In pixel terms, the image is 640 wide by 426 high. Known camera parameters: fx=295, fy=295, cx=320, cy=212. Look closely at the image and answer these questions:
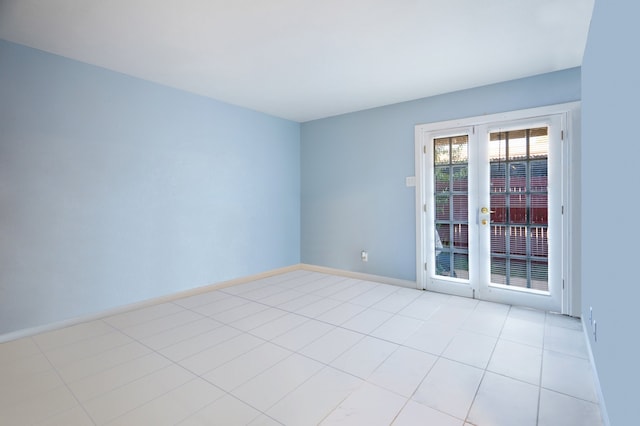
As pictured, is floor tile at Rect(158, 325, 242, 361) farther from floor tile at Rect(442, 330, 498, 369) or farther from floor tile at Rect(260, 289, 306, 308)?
floor tile at Rect(442, 330, 498, 369)

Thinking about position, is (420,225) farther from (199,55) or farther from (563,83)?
(199,55)

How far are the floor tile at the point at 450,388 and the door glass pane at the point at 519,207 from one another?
187 cm

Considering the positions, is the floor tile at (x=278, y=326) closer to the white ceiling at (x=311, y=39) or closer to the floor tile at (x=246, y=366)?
the floor tile at (x=246, y=366)

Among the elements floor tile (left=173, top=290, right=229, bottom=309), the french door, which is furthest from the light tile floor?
the french door

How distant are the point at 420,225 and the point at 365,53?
93.2 inches

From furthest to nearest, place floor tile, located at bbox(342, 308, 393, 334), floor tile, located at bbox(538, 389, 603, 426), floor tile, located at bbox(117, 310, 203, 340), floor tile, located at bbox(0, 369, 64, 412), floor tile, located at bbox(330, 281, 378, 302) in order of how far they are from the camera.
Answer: floor tile, located at bbox(330, 281, 378, 302), floor tile, located at bbox(342, 308, 393, 334), floor tile, located at bbox(117, 310, 203, 340), floor tile, located at bbox(0, 369, 64, 412), floor tile, located at bbox(538, 389, 603, 426)

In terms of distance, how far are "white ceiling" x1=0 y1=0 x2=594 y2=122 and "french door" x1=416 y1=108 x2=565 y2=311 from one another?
71 cm

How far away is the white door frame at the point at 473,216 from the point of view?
3186 millimetres

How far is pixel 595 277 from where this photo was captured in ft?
7.04

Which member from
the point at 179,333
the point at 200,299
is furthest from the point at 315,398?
the point at 200,299

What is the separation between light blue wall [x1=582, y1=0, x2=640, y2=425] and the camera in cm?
114

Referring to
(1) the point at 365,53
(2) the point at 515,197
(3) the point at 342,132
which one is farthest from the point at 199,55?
(2) the point at 515,197

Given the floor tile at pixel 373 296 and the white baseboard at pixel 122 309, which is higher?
the white baseboard at pixel 122 309

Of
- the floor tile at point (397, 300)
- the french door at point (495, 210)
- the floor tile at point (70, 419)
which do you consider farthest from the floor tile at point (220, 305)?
the french door at point (495, 210)
